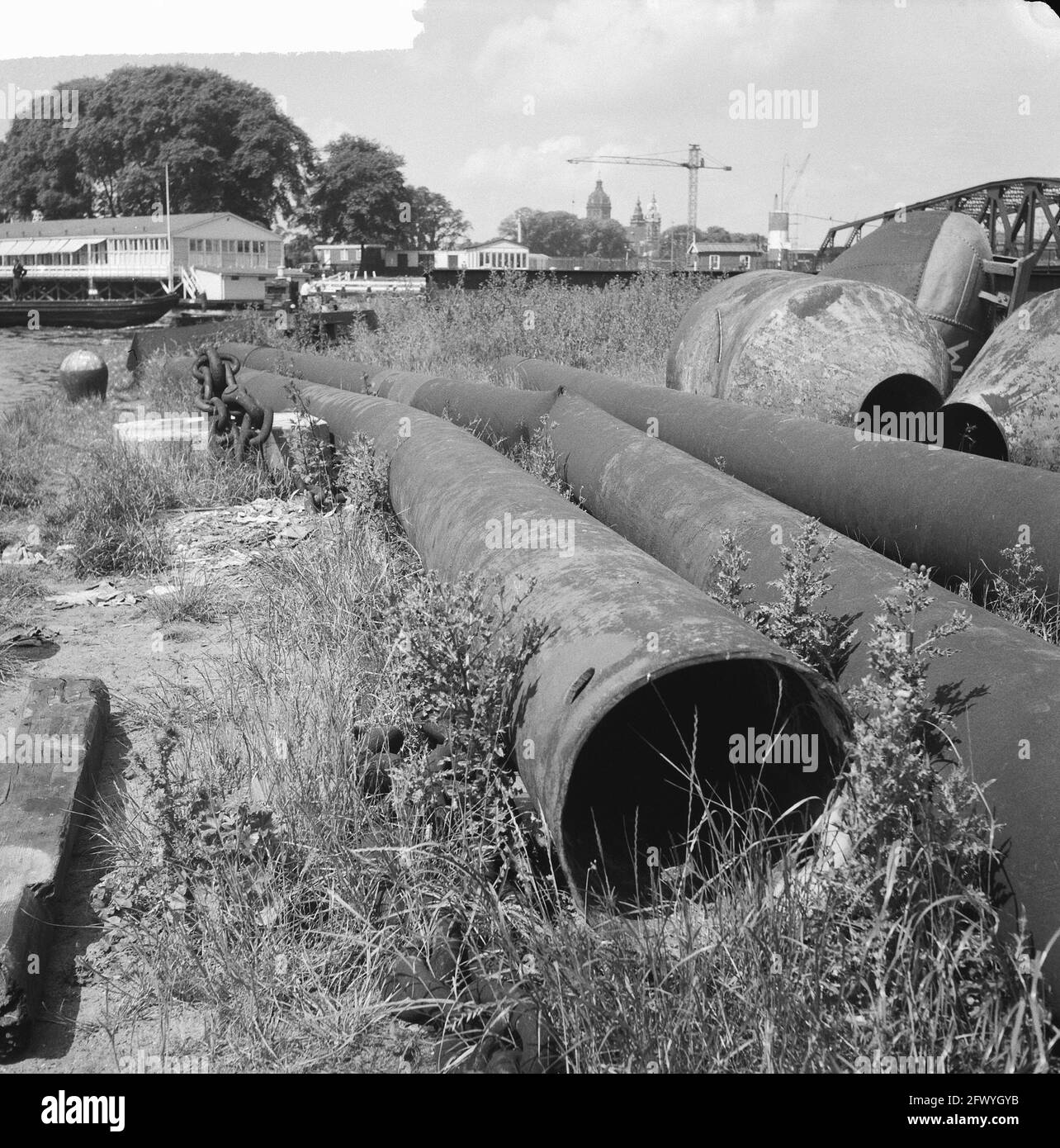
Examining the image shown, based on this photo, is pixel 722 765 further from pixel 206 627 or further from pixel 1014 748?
pixel 206 627

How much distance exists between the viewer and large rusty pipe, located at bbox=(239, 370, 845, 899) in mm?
2445

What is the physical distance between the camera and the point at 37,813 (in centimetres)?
320

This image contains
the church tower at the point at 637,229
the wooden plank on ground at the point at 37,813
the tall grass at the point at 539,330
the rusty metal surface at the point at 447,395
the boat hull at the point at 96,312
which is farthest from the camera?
the church tower at the point at 637,229

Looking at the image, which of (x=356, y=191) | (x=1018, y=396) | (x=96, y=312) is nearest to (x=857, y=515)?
(x=1018, y=396)

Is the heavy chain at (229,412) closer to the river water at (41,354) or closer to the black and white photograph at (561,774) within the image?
the black and white photograph at (561,774)

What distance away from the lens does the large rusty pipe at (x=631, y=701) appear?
2445 mm

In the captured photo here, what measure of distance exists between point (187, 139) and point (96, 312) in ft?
122

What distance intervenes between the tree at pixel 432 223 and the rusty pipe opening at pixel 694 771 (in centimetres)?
8735

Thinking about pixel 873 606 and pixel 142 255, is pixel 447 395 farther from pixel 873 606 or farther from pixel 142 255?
pixel 142 255

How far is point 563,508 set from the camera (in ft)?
12.2

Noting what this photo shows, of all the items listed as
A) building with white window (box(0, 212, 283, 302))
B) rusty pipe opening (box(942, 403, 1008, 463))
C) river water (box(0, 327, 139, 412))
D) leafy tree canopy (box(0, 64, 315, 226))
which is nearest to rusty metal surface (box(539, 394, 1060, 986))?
rusty pipe opening (box(942, 403, 1008, 463))

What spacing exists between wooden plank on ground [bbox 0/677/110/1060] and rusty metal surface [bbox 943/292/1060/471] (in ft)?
15.4

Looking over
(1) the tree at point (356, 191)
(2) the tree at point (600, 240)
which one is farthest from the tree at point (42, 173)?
(2) the tree at point (600, 240)
